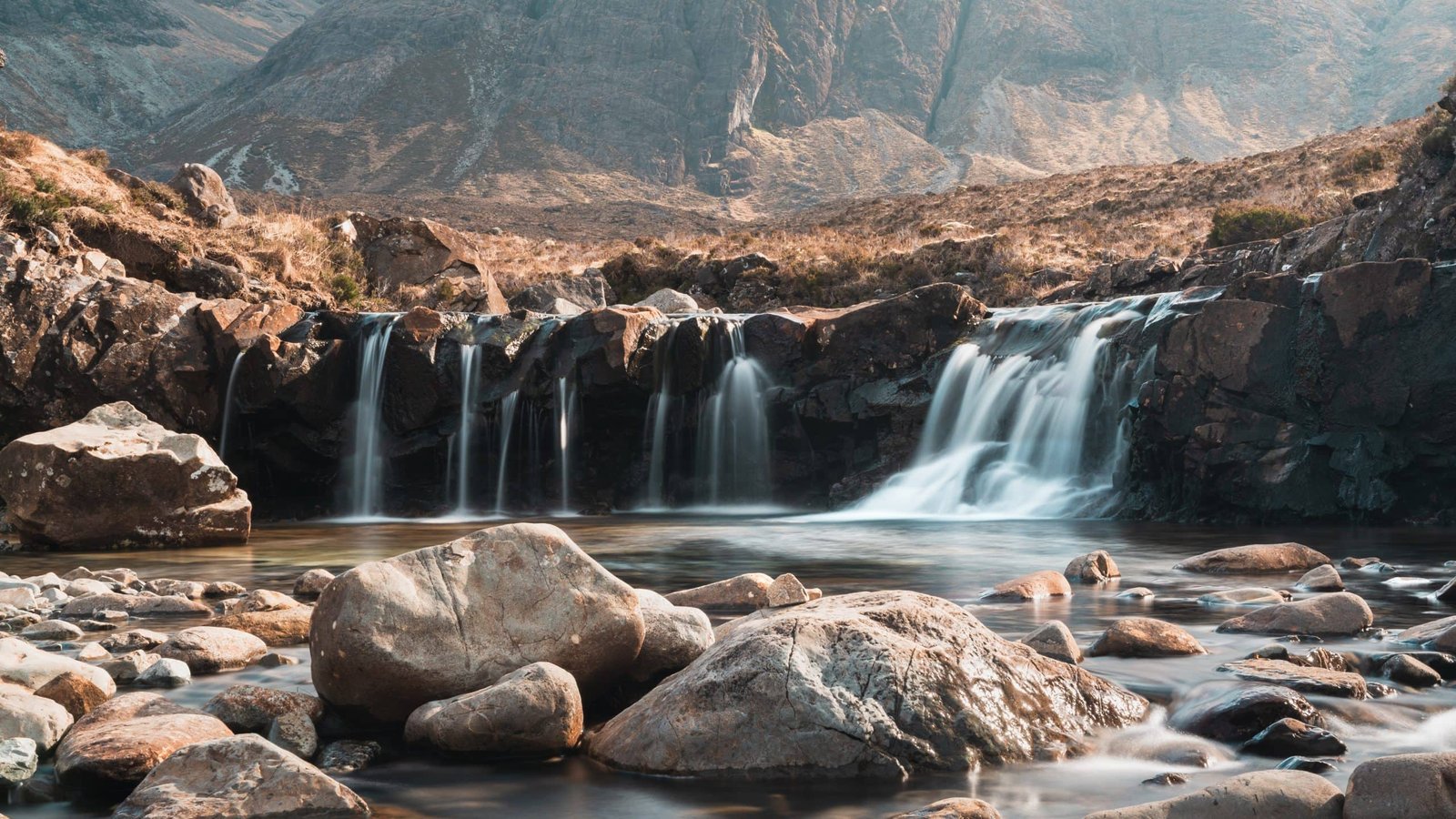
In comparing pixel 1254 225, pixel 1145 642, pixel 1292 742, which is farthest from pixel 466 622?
pixel 1254 225

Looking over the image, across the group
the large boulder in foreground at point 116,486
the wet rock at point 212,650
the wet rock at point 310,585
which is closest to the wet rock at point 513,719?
the wet rock at point 212,650

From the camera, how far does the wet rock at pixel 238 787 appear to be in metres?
5.42

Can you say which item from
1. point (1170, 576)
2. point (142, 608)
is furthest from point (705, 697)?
point (1170, 576)

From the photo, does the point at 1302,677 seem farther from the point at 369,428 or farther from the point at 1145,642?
the point at 369,428

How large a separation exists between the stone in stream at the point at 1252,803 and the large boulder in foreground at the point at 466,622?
125 inches

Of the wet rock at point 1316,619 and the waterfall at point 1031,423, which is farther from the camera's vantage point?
the waterfall at point 1031,423

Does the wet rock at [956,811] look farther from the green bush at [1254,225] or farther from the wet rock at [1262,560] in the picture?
the green bush at [1254,225]

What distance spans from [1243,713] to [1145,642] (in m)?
1.91

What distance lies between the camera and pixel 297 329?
26.0 meters

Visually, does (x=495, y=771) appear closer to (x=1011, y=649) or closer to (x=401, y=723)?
(x=401, y=723)

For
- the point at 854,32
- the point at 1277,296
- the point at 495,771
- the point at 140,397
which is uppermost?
the point at 854,32

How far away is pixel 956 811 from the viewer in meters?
5.02

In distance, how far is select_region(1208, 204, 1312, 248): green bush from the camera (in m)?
36.9

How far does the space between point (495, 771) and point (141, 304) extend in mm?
20176
